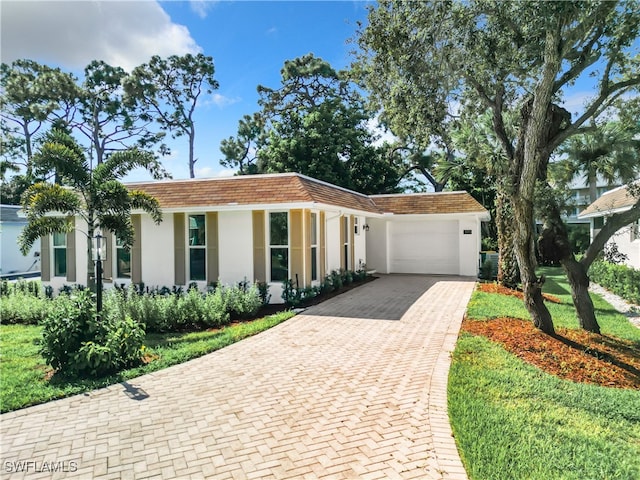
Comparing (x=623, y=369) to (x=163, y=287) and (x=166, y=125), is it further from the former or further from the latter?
(x=166, y=125)

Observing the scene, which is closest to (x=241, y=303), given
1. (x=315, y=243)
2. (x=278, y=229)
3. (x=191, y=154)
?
(x=278, y=229)

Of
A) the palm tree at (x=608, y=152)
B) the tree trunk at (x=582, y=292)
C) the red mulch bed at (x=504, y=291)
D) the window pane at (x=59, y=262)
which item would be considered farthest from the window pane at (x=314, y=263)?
the window pane at (x=59, y=262)

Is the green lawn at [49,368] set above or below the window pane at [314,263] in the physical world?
below

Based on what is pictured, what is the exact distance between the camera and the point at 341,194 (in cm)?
1709

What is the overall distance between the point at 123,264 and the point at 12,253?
55.4 ft

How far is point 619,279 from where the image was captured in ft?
53.4

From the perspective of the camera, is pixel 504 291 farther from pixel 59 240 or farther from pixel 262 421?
pixel 59 240

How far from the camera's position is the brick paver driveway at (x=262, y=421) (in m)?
4.02

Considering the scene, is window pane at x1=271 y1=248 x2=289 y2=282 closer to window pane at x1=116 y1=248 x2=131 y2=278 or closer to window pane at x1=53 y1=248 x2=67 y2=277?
window pane at x1=116 y1=248 x2=131 y2=278

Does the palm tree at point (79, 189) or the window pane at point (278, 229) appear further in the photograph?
the window pane at point (278, 229)

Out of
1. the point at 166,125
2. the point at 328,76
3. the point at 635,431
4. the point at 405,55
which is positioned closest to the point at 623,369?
the point at 635,431

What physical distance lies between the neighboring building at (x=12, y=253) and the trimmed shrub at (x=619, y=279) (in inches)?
1256

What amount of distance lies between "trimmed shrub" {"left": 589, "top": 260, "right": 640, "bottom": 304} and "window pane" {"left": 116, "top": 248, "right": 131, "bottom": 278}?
1855 cm

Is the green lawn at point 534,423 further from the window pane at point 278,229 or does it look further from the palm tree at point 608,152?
the window pane at point 278,229
